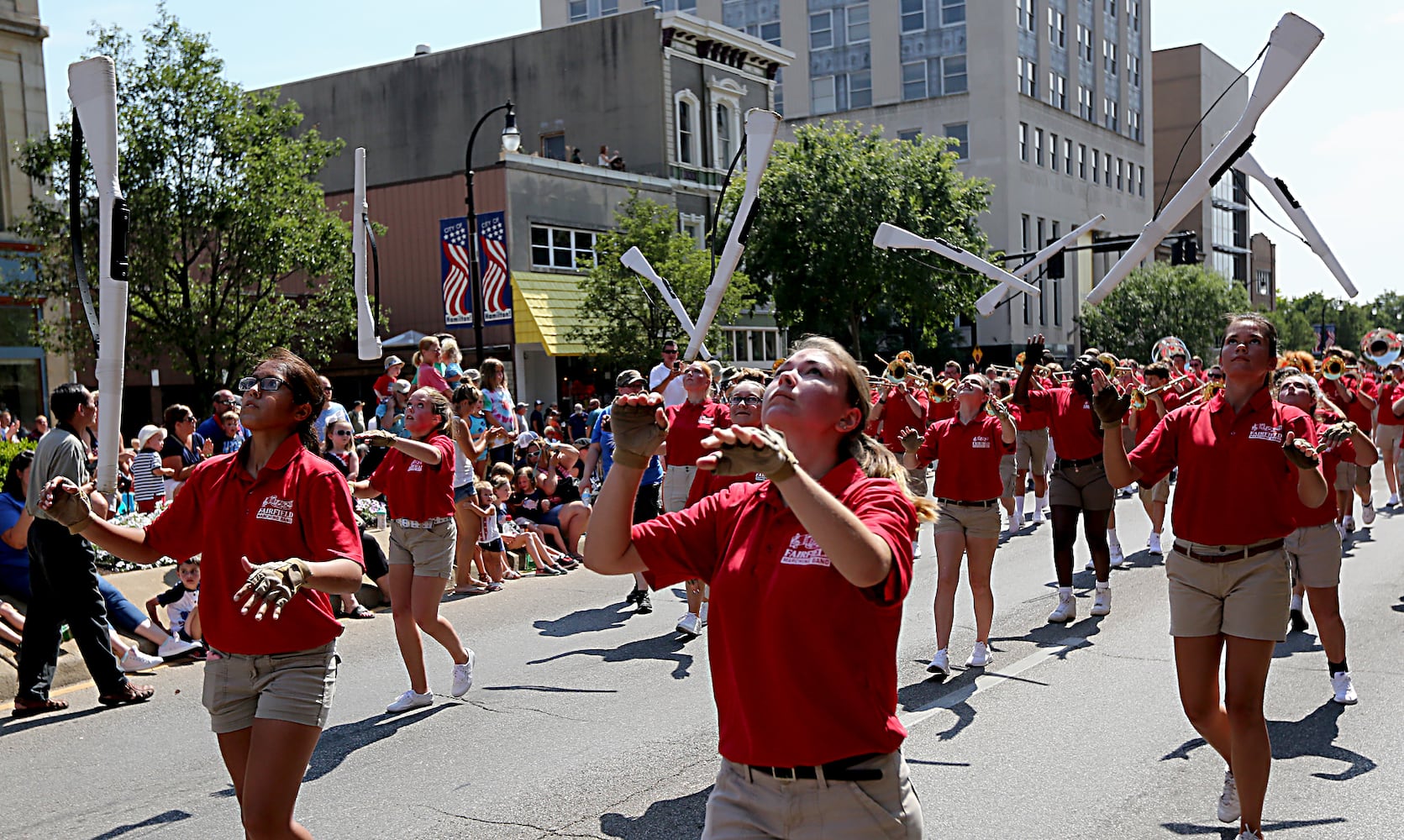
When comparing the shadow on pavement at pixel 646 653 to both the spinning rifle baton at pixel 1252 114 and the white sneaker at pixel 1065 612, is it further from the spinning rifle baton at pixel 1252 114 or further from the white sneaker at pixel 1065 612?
the spinning rifle baton at pixel 1252 114

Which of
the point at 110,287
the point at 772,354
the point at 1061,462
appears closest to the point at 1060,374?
the point at 1061,462

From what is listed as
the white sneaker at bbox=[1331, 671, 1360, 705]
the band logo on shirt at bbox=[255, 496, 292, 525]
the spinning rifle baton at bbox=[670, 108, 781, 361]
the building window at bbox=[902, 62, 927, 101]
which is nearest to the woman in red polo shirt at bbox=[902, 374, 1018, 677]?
the spinning rifle baton at bbox=[670, 108, 781, 361]

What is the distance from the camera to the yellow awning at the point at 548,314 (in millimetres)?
30406

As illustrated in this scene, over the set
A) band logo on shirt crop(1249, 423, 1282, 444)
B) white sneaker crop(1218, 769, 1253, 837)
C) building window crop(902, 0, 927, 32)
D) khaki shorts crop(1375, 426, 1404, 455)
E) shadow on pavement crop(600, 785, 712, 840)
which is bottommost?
shadow on pavement crop(600, 785, 712, 840)

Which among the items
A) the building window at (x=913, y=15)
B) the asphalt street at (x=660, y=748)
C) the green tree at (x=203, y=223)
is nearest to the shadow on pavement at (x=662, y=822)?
the asphalt street at (x=660, y=748)

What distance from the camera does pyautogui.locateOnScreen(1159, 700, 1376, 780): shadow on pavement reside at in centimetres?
616

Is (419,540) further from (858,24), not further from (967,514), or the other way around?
(858,24)

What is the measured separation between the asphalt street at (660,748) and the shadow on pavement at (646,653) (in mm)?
31

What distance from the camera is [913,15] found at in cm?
5762

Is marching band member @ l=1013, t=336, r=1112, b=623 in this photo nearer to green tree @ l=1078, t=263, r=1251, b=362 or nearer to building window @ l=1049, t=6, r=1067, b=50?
green tree @ l=1078, t=263, r=1251, b=362

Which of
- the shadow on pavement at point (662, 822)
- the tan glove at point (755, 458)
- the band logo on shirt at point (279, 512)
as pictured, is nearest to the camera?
the tan glove at point (755, 458)

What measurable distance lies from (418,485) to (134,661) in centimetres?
292

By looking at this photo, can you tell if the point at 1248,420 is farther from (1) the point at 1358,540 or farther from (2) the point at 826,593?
(1) the point at 1358,540

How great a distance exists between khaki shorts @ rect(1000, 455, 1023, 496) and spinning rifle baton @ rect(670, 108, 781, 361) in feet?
25.2
